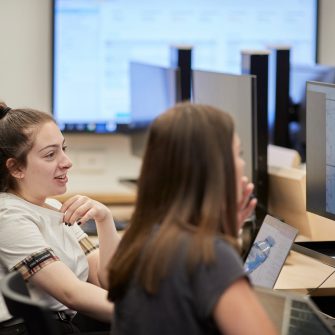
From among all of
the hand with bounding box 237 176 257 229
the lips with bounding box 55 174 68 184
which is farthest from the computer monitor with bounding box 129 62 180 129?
the hand with bounding box 237 176 257 229

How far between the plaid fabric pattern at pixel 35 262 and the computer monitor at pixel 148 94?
4.37 ft

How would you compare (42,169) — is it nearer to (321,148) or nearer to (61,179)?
(61,179)

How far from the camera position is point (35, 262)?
2.27 m

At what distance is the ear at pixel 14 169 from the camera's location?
246 centimetres

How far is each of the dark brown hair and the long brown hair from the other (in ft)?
3.08

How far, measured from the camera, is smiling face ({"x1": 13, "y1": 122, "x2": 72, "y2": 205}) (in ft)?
8.11

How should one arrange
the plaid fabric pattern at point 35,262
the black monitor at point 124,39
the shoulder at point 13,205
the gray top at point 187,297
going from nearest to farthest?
the gray top at point 187,297
the plaid fabric pattern at point 35,262
the shoulder at point 13,205
the black monitor at point 124,39

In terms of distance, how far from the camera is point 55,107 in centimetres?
496

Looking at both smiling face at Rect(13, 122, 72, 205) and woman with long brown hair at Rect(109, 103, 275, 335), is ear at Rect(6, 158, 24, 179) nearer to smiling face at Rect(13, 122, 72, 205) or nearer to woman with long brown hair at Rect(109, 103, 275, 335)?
smiling face at Rect(13, 122, 72, 205)

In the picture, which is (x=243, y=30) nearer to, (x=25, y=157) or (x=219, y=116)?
(x=25, y=157)

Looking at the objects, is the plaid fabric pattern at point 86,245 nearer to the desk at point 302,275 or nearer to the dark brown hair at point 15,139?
the dark brown hair at point 15,139

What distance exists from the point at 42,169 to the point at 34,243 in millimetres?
272

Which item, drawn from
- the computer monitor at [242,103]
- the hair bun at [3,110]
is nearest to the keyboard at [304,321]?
the hair bun at [3,110]

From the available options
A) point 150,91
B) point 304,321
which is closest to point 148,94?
point 150,91
